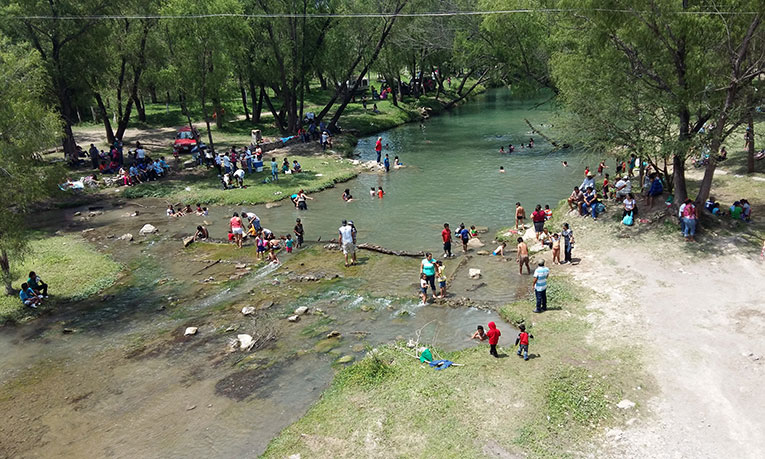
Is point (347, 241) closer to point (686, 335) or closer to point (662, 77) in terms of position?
point (686, 335)

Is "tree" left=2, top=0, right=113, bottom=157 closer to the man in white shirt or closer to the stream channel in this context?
the stream channel

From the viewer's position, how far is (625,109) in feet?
70.0

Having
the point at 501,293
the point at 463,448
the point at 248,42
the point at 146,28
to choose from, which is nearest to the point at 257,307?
the point at 501,293

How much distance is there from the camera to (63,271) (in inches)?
890

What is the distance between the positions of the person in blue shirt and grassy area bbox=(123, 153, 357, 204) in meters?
13.0

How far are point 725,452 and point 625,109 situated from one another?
48.7 ft

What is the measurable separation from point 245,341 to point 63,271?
1150cm

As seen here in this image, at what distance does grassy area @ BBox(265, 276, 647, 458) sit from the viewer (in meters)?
10.8

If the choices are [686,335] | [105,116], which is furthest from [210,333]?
[105,116]

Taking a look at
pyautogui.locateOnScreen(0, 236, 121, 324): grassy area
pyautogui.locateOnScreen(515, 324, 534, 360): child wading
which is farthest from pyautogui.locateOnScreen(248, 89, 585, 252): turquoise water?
pyautogui.locateOnScreen(515, 324, 534, 360): child wading

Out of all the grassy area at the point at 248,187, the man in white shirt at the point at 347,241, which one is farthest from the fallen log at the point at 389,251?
the grassy area at the point at 248,187

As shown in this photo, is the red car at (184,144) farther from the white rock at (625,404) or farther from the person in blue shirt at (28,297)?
the white rock at (625,404)

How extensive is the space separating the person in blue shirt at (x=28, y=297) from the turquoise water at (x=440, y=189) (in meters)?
10.6

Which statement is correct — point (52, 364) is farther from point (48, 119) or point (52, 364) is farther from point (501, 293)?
point (501, 293)
